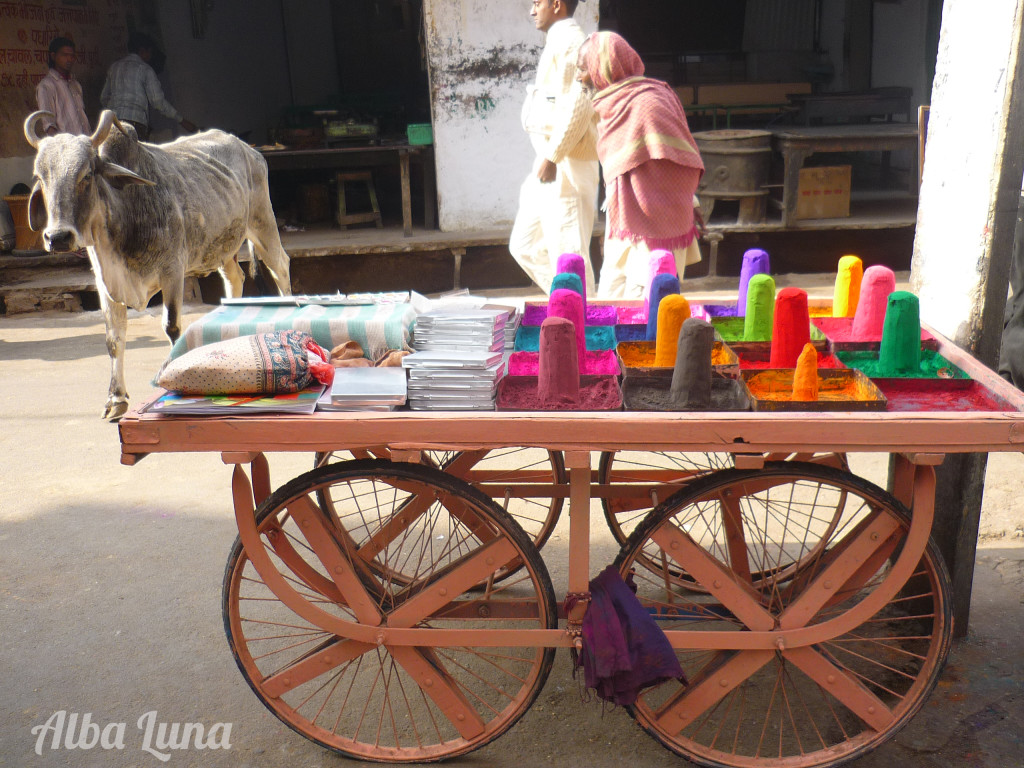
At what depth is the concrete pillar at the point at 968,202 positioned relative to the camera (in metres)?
2.49

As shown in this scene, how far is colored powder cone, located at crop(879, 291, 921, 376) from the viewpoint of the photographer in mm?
2234

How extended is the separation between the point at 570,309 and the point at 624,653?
0.89 meters

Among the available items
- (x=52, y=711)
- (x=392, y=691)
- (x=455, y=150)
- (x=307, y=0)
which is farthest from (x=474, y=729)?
(x=307, y=0)

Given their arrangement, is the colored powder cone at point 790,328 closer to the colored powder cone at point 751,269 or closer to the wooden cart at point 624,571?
the wooden cart at point 624,571

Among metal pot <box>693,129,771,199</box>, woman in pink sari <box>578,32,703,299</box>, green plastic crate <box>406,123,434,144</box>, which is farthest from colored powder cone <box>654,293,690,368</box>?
green plastic crate <box>406,123,434,144</box>

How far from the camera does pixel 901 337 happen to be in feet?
7.47

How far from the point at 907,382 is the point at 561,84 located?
135 inches

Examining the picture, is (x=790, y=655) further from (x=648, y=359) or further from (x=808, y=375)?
(x=648, y=359)

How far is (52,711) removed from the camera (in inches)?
106

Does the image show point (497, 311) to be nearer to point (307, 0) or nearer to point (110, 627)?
point (110, 627)

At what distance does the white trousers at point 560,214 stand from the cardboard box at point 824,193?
3406 millimetres

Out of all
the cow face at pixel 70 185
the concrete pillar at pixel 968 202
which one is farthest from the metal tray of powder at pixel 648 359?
the cow face at pixel 70 185

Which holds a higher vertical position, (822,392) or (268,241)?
(822,392)

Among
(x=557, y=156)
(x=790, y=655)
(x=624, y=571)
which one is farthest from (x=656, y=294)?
(x=557, y=156)
